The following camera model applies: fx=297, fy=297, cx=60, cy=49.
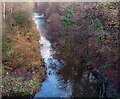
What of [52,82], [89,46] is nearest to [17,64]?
[52,82]

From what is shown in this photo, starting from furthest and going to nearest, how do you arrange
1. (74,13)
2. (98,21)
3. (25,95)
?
(74,13) < (98,21) < (25,95)

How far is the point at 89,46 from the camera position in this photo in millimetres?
24359

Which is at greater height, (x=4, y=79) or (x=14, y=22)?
(x=14, y=22)

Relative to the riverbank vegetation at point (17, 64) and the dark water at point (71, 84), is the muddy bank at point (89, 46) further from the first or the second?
the riverbank vegetation at point (17, 64)

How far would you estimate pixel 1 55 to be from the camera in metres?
21.0

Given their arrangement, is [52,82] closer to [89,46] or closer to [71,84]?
[71,84]

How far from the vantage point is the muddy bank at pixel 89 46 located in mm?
19369

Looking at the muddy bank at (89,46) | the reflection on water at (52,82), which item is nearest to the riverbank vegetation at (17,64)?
the reflection on water at (52,82)

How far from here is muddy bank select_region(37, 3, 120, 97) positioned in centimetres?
1937

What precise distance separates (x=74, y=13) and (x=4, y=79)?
17.2 m

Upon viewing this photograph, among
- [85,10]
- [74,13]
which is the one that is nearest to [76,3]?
[74,13]

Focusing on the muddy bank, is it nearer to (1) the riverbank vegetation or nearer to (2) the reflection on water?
(2) the reflection on water

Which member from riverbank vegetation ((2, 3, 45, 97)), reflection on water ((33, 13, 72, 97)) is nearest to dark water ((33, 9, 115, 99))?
reflection on water ((33, 13, 72, 97))

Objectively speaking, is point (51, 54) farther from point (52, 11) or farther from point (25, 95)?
point (52, 11)
